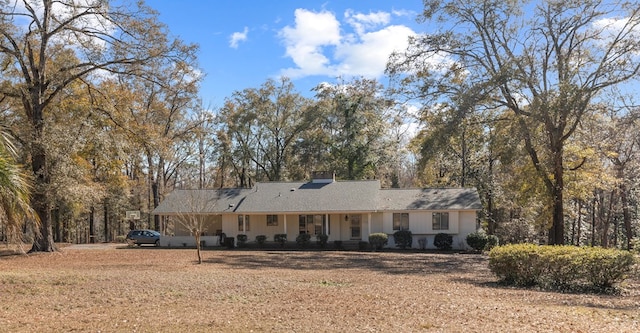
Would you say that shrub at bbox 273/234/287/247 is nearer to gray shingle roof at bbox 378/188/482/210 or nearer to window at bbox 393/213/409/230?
gray shingle roof at bbox 378/188/482/210

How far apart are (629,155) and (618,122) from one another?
460 inches

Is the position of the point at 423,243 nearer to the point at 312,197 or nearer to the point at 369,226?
the point at 369,226

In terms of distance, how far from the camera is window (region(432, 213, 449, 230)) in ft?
98.9

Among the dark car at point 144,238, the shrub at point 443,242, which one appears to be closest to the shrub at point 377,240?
the shrub at point 443,242

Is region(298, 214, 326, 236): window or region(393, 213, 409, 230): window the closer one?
region(393, 213, 409, 230): window

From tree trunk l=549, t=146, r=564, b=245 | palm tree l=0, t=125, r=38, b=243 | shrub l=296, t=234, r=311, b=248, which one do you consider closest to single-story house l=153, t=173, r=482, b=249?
shrub l=296, t=234, r=311, b=248

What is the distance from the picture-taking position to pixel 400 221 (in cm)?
3092

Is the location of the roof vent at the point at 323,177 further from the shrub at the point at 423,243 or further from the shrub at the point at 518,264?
the shrub at the point at 518,264

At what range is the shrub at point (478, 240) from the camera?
27438 millimetres

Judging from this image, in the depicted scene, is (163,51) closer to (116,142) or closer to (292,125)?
(116,142)

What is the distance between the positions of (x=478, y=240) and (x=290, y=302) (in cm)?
1980

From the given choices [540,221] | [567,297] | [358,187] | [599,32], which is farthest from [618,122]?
[358,187]

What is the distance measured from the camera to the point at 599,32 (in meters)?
22.2

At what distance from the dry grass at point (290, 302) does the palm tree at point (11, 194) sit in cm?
186
